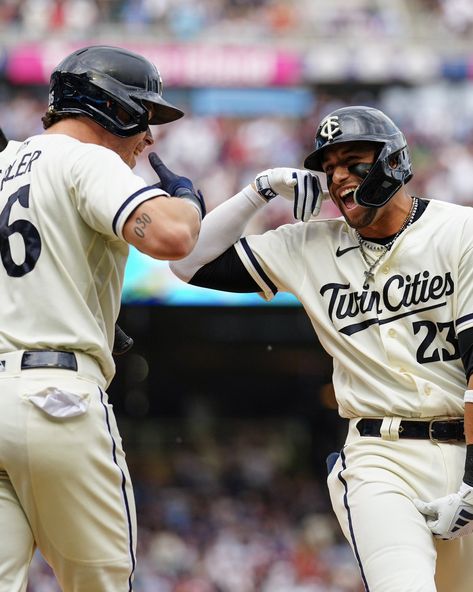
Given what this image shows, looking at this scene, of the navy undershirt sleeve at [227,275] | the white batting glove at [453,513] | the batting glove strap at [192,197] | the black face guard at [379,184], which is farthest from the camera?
the navy undershirt sleeve at [227,275]

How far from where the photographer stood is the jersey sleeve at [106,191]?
3654 millimetres

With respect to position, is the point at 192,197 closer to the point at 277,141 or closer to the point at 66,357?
the point at 66,357

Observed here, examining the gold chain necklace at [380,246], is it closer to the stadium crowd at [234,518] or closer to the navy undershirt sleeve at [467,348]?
the navy undershirt sleeve at [467,348]

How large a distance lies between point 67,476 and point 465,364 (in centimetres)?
156

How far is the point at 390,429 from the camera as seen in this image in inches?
167

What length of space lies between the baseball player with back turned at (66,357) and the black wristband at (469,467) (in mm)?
1214

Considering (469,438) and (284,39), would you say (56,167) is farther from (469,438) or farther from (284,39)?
(284,39)

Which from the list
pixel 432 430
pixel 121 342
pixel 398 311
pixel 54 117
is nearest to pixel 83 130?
pixel 54 117

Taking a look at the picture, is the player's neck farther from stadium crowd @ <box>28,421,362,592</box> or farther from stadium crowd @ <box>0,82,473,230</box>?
stadium crowd @ <box>0,82,473,230</box>

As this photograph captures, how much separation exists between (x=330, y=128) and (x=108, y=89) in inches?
37.4

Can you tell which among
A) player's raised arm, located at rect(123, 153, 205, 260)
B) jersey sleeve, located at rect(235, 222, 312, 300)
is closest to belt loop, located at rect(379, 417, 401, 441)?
jersey sleeve, located at rect(235, 222, 312, 300)

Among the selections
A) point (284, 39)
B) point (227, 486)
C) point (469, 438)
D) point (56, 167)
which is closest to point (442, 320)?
point (469, 438)

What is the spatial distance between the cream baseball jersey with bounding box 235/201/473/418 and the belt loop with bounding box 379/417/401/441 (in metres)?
0.03

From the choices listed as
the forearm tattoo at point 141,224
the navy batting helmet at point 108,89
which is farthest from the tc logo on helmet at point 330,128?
the forearm tattoo at point 141,224
